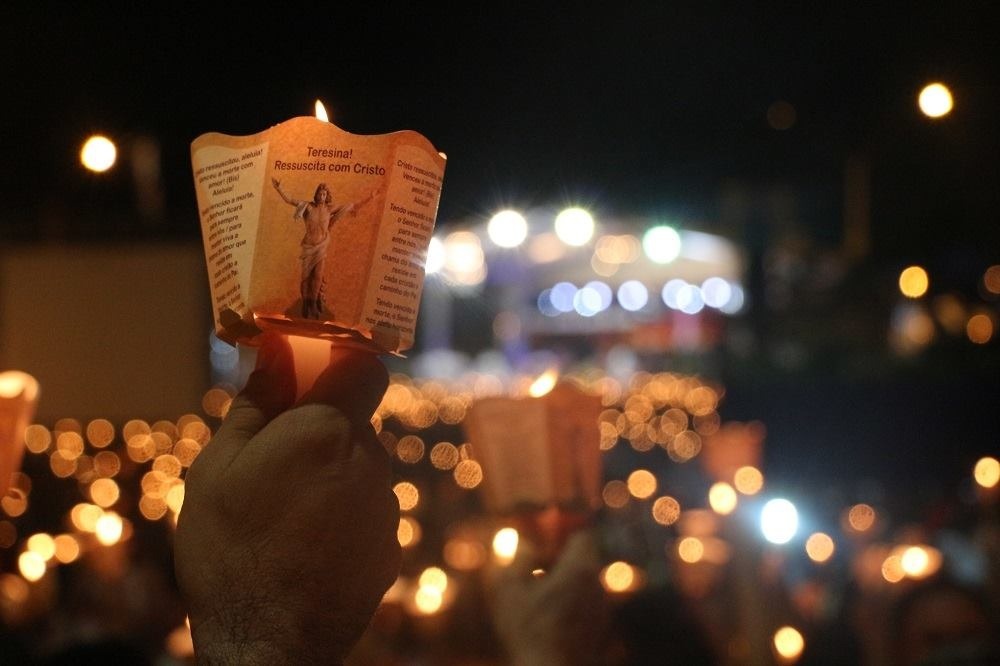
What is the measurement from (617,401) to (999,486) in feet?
46.9

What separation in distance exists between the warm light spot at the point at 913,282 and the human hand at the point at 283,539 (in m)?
12.7

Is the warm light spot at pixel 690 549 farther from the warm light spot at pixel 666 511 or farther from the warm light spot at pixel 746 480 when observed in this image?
the warm light spot at pixel 666 511

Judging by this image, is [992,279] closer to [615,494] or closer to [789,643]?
[615,494]

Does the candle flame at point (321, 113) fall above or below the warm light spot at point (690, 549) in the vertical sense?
above

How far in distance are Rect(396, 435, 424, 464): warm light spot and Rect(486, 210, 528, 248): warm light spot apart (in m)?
10.7

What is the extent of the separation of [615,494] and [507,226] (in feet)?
22.8

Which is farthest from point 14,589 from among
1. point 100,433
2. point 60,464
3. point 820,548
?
point 100,433

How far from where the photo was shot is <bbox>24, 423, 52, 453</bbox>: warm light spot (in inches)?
589

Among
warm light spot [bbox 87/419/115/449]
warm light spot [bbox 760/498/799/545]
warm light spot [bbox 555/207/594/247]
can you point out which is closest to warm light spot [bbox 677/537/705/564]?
warm light spot [bbox 760/498/799/545]

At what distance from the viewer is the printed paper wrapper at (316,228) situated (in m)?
2.22

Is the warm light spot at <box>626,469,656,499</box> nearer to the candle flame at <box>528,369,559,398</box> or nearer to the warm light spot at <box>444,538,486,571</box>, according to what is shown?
the warm light spot at <box>444,538,486,571</box>

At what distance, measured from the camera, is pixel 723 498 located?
8156mm

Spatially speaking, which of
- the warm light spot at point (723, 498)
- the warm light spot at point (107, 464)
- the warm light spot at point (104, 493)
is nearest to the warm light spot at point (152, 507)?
the warm light spot at point (104, 493)

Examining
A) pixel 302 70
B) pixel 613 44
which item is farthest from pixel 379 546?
pixel 613 44
